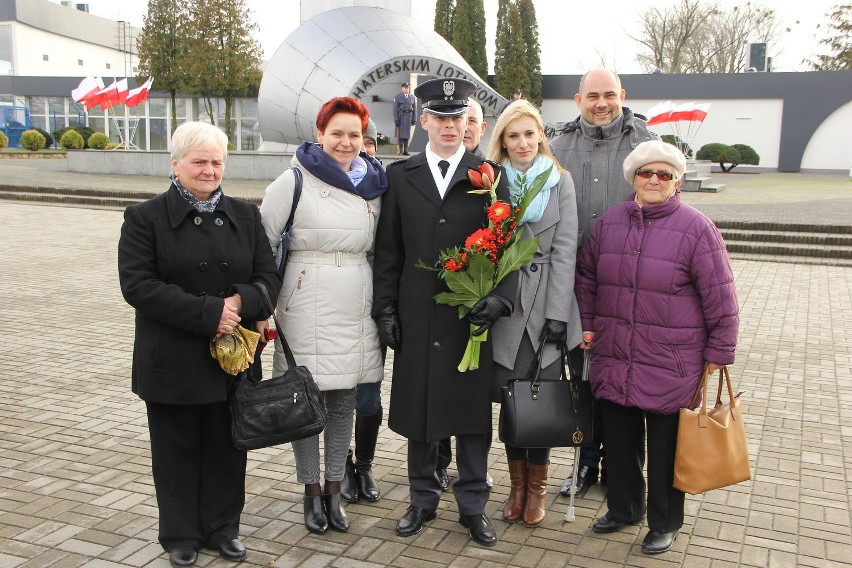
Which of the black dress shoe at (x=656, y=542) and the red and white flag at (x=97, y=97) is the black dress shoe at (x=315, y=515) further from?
the red and white flag at (x=97, y=97)

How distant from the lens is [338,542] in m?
3.59

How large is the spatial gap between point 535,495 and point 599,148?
1.66 meters

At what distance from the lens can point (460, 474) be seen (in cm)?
374

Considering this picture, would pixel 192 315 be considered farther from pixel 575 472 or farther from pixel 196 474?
pixel 575 472

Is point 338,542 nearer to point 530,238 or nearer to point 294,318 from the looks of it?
point 294,318

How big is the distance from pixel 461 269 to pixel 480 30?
39.9m

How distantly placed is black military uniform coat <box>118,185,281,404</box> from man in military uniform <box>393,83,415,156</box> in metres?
20.7

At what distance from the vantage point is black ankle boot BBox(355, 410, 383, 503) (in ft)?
13.5

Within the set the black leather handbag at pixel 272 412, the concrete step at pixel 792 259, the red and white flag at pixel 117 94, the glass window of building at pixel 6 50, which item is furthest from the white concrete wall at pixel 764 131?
the glass window of building at pixel 6 50

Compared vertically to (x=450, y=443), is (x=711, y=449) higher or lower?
higher

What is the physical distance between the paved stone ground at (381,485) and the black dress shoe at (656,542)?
37 mm

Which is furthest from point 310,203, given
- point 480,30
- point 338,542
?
point 480,30

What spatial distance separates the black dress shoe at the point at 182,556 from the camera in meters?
3.33

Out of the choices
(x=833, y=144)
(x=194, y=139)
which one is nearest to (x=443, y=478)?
(x=194, y=139)
